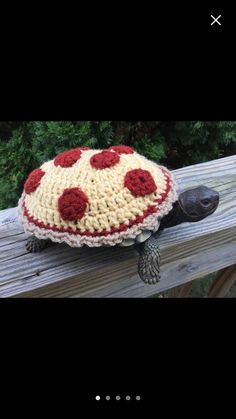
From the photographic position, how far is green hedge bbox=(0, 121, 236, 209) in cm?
196

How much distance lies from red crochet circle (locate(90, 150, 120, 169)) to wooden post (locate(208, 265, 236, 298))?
83cm

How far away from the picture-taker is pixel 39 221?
958 millimetres

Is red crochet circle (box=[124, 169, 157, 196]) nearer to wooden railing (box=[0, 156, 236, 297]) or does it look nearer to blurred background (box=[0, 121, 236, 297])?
wooden railing (box=[0, 156, 236, 297])

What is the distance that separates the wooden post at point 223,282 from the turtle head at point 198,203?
71cm

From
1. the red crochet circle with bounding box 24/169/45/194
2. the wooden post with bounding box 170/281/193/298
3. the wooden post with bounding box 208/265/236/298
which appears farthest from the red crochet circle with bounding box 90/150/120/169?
the wooden post with bounding box 170/281/193/298

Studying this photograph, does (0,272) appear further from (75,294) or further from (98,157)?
(98,157)

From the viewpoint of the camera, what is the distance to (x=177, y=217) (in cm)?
100

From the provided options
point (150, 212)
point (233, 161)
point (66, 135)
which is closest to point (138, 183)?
point (150, 212)

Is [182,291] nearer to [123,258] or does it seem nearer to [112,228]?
[123,258]

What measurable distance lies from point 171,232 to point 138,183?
0.21m

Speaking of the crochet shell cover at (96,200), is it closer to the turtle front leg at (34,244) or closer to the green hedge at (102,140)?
the turtle front leg at (34,244)

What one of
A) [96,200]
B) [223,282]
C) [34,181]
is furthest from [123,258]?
[223,282]

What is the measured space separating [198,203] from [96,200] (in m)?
0.24

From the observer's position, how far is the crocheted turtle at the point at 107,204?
35.8 inches
